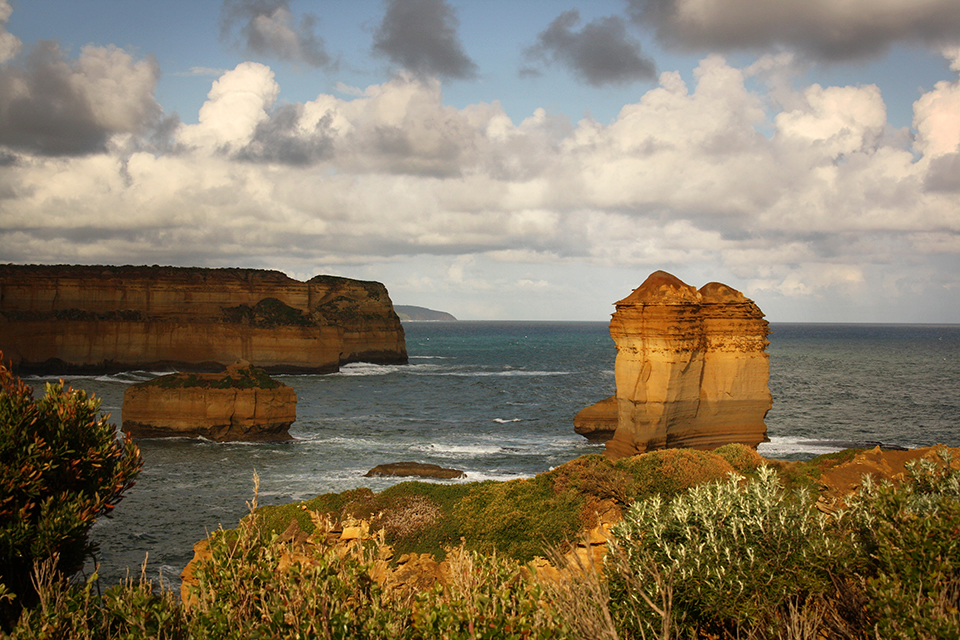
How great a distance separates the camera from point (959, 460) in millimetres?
14734

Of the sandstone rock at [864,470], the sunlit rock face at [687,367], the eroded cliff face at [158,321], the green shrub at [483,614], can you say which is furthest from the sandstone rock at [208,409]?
the eroded cliff face at [158,321]

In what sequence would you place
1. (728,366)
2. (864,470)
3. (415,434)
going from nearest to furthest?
1. (864,470)
2. (728,366)
3. (415,434)

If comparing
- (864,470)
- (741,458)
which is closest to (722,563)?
(864,470)

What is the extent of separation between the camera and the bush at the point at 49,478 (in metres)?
8.82

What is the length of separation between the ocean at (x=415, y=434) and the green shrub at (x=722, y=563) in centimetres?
676

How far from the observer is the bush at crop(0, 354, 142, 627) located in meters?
8.82

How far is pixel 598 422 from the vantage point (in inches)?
1679

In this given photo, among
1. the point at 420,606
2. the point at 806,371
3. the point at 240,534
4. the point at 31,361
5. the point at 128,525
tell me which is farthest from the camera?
the point at 806,371

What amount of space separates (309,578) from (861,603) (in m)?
6.82

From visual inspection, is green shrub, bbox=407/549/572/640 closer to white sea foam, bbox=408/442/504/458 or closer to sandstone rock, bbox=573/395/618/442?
white sea foam, bbox=408/442/504/458

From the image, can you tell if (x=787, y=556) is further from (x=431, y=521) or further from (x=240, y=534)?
(x=431, y=521)

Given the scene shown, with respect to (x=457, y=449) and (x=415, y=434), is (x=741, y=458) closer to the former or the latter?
(x=457, y=449)

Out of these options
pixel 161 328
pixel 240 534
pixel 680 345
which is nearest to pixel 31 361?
pixel 161 328

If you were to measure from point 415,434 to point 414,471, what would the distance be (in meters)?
14.0
